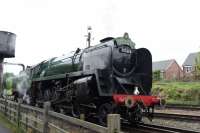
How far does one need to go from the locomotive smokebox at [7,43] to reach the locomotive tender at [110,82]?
49.4ft

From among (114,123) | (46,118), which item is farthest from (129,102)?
(114,123)

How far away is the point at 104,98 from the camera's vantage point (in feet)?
47.0

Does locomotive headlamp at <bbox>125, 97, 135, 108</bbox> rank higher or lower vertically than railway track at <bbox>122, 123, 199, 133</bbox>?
higher

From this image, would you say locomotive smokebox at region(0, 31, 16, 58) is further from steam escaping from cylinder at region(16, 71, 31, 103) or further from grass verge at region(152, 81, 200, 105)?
grass verge at region(152, 81, 200, 105)

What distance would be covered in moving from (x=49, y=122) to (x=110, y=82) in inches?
171

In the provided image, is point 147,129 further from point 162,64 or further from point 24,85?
point 162,64

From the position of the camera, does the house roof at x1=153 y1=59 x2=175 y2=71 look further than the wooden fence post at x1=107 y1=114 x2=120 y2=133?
Yes

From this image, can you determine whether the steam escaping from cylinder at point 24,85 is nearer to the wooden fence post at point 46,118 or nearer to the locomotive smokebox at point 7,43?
the locomotive smokebox at point 7,43

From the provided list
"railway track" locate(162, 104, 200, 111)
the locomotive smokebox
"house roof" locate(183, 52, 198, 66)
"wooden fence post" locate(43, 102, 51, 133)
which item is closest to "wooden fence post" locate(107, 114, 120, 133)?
"wooden fence post" locate(43, 102, 51, 133)

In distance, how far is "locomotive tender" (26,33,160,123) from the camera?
46.0 ft

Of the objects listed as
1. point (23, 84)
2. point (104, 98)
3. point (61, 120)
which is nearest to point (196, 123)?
point (104, 98)

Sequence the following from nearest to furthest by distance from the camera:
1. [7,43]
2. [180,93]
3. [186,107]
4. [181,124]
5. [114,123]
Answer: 1. [114,123]
2. [181,124]
3. [186,107]
4. [7,43]
5. [180,93]

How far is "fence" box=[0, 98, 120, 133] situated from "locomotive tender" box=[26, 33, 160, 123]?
2.07m

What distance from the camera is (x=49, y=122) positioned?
10.2m
